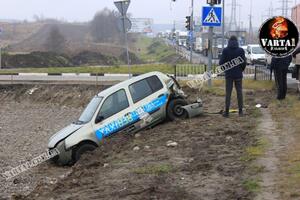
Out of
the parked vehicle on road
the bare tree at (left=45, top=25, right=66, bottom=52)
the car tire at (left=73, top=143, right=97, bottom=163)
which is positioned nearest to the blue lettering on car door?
the car tire at (left=73, top=143, right=97, bottom=163)

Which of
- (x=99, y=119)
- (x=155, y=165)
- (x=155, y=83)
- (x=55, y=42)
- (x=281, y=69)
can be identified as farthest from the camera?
(x=55, y=42)

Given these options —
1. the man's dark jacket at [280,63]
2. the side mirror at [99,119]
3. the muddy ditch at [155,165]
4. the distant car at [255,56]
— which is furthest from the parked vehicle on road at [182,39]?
the side mirror at [99,119]

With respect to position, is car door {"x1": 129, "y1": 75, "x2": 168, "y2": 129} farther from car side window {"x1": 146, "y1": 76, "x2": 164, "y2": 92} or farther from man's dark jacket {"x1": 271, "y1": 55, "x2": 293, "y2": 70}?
man's dark jacket {"x1": 271, "y1": 55, "x2": 293, "y2": 70}

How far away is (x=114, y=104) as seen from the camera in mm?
13789

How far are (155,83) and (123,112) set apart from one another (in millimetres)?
1366

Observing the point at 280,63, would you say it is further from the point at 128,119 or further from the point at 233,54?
the point at 128,119

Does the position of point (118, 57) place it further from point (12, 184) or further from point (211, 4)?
point (12, 184)

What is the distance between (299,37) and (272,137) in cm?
202

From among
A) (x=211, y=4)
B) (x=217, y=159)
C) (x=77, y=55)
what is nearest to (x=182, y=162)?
(x=217, y=159)

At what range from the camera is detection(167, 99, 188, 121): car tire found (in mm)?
14797

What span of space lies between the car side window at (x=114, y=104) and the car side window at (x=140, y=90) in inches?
9.9

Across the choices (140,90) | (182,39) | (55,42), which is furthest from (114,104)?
(182,39)

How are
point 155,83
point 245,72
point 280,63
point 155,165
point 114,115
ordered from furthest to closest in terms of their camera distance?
point 245,72, point 280,63, point 155,83, point 114,115, point 155,165

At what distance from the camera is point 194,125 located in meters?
14.0
